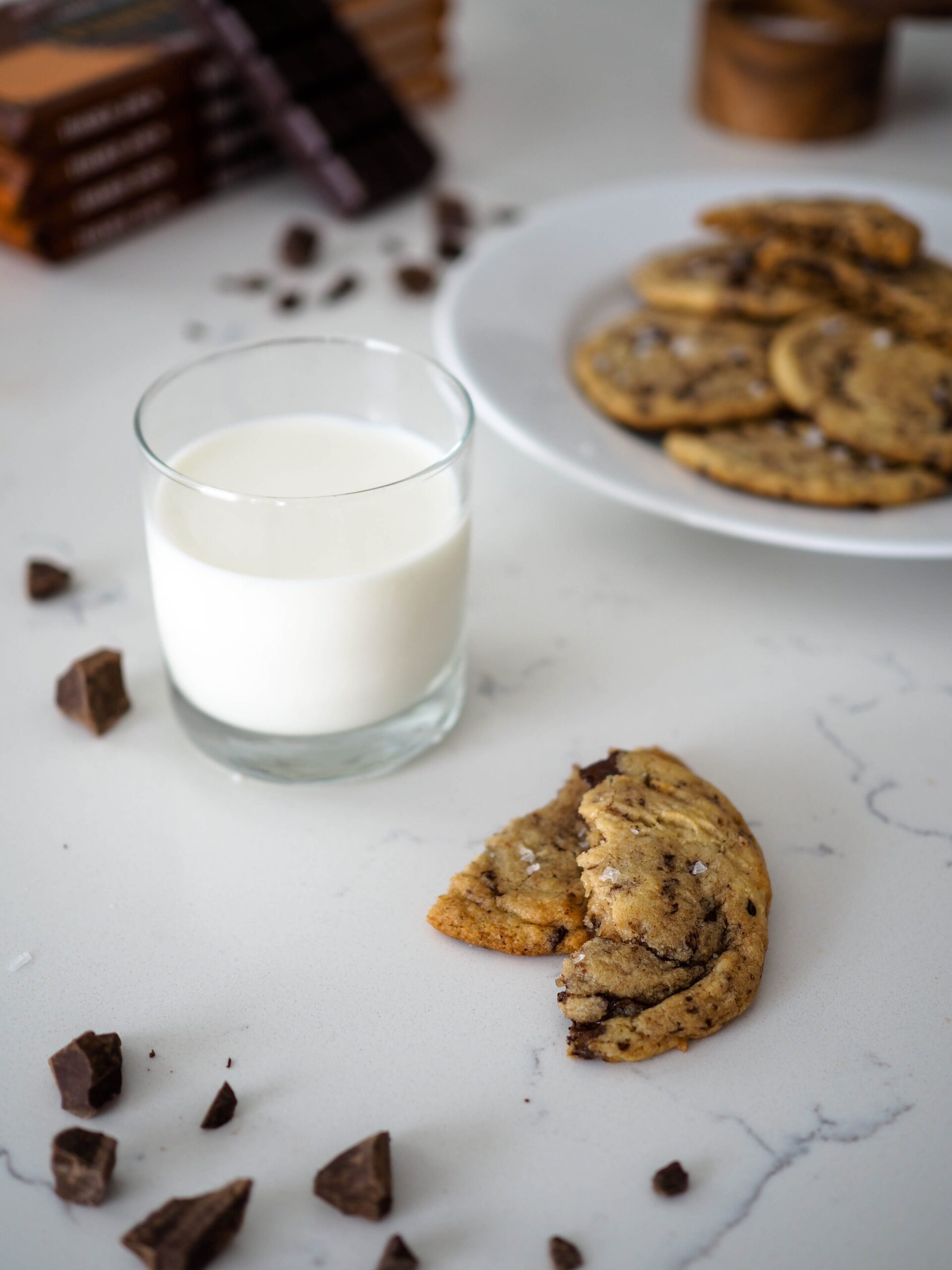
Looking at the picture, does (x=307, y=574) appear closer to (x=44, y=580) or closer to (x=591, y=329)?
(x=44, y=580)

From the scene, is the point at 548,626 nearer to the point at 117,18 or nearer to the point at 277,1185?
the point at 277,1185

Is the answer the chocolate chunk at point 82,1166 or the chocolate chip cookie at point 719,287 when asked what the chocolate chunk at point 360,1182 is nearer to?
the chocolate chunk at point 82,1166

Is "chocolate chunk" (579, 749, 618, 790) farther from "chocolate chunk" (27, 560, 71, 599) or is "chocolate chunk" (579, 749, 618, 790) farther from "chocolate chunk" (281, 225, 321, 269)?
"chocolate chunk" (281, 225, 321, 269)

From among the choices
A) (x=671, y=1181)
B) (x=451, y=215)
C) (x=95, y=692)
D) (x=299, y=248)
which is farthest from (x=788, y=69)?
(x=671, y=1181)

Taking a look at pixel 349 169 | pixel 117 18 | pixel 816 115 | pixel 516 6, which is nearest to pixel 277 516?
pixel 349 169

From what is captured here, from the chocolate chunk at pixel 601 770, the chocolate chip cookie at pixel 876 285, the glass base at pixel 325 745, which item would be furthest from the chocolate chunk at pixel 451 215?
the chocolate chunk at pixel 601 770

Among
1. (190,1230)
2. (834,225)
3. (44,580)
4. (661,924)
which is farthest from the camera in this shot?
(834,225)
